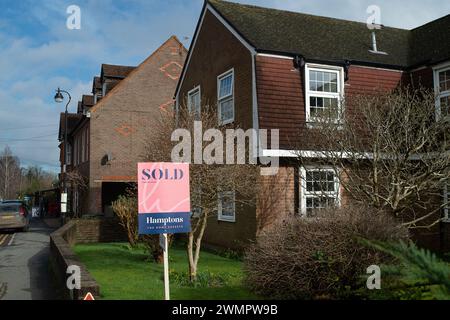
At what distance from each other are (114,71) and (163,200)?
27.0 metres

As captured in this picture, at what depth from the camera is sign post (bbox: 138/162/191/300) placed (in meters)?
6.69

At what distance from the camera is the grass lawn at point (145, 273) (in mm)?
8109

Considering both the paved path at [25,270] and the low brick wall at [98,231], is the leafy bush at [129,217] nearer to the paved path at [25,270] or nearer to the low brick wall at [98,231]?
the paved path at [25,270]

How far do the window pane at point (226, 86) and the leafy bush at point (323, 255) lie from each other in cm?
752

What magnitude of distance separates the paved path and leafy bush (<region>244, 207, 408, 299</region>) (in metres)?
4.66

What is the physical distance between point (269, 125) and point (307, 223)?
16.5ft

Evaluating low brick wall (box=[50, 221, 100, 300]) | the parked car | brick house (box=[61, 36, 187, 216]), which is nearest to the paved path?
low brick wall (box=[50, 221, 100, 300])

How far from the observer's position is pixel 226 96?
48.0 feet

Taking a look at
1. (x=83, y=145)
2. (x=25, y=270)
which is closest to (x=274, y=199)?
(x=25, y=270)

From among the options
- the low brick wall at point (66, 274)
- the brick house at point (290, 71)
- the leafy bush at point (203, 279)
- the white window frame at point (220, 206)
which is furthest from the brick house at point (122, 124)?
the leafy bush at point (203, 279)

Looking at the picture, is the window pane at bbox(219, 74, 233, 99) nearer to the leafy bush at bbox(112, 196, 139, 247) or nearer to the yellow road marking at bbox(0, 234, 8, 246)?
the leafy bush at bbox(112, 196, 139, 247)

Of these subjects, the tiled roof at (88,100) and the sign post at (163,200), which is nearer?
the sign post at (163,200)

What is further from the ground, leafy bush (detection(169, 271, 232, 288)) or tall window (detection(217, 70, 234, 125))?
tall window (detection(217, 70, 234, 125))

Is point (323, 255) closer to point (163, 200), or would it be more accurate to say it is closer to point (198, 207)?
point (163, 200)
